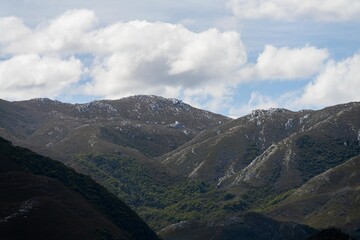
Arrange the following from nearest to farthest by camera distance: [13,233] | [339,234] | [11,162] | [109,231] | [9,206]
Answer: [339,234], [13,233], [9,206], [109,231], [11,162]

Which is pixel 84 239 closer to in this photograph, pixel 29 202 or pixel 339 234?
pixel 29 202

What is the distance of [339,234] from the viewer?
11644 cm

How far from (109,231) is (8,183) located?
28.7 m

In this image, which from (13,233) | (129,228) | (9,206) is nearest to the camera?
(13,233)

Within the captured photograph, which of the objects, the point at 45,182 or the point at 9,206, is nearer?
the point at 9,206

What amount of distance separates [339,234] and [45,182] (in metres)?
84.6

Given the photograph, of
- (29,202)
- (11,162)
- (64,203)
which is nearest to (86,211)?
(64,203)

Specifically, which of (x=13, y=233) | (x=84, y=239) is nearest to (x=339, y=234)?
(x=84, y=239)

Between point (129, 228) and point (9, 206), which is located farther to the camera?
point (129, 228)

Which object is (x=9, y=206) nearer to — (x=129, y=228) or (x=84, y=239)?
(x=84, y=239)

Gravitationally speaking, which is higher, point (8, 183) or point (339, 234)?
point (8, 183)

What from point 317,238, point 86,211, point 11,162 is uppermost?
point 11,162

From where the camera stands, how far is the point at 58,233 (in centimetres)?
14100

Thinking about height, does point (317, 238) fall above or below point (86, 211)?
below
